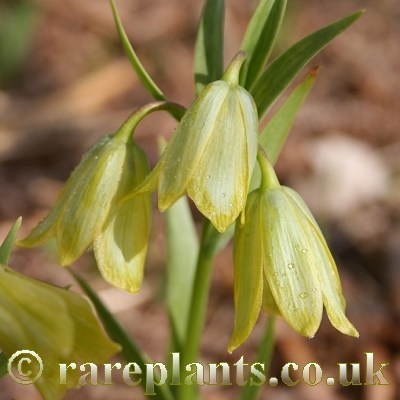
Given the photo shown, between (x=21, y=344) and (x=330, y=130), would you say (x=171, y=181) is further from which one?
(x=330, y=130)

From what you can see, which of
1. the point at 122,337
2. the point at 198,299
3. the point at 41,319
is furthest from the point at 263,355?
the point at 41,319

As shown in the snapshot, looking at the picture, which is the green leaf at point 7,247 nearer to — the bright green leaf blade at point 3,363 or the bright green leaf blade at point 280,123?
the bright green leaf blade at point 3,363

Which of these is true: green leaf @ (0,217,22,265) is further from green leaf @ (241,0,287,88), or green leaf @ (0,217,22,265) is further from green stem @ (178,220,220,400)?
green leaf @ (241,0,287,88)

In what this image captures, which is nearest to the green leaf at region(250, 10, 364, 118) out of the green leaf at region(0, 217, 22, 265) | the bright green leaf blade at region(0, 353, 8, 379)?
the green leaf at region(0, 217, 22, 265)

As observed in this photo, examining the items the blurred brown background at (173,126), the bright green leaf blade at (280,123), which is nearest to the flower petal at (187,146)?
the bright green leaf blade at (280,123)

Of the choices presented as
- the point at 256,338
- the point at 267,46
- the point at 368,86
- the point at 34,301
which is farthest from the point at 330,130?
the point at 34,301

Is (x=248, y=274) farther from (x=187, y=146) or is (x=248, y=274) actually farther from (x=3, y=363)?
(x=3, y=363)

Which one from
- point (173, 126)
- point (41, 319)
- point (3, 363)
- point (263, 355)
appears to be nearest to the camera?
point (41, 319)
